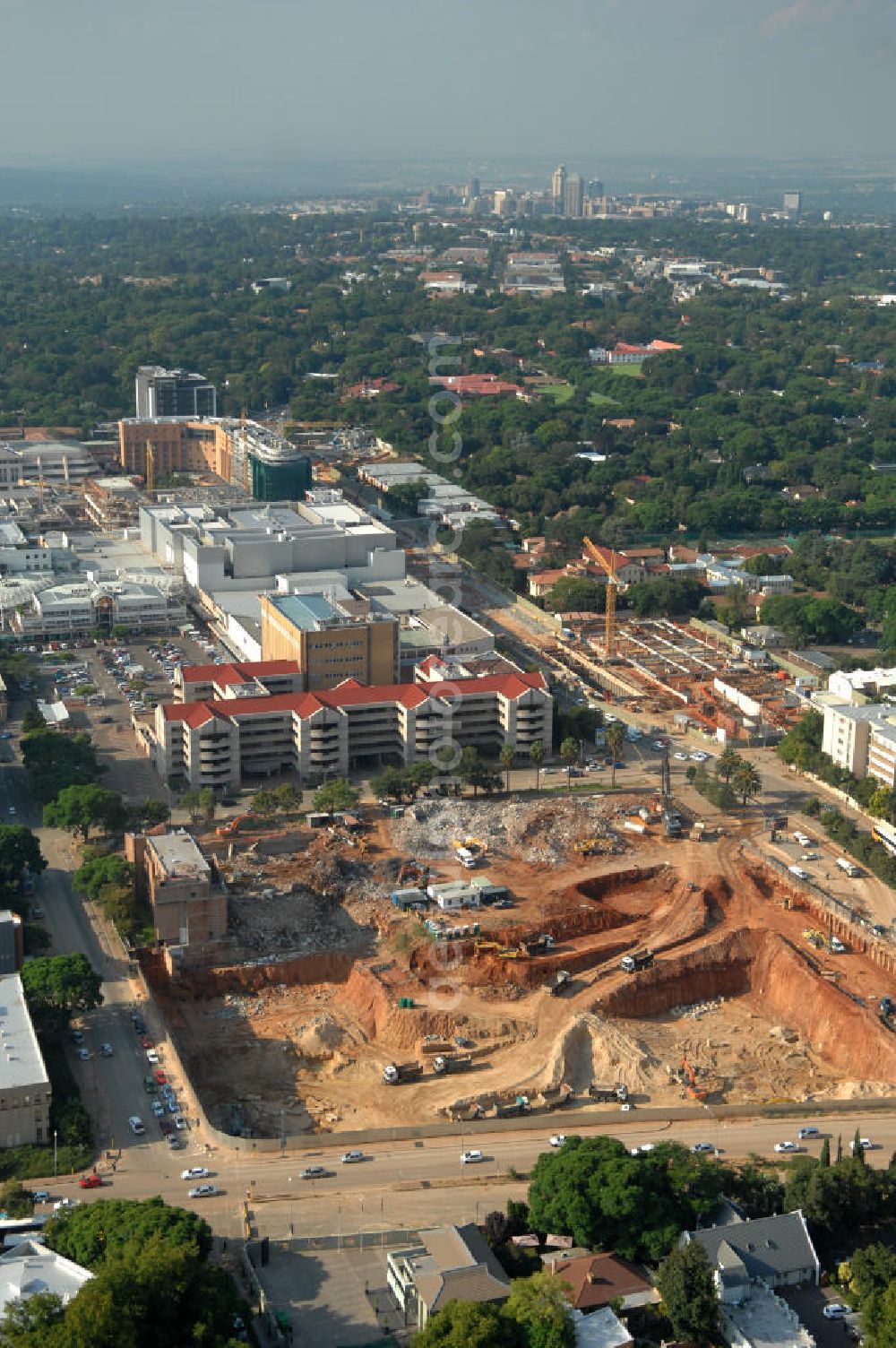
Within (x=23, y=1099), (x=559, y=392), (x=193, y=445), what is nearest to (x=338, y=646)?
(x=23, y=1099)

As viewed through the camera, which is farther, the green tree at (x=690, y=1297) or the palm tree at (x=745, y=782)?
the palm tree at (x=745, y=782)

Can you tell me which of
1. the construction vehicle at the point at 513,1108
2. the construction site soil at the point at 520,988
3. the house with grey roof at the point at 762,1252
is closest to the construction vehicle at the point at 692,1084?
the construction site soil at the point at 520,988

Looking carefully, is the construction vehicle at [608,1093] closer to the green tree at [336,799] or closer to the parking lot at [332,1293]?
the parking lot at [332,1293]

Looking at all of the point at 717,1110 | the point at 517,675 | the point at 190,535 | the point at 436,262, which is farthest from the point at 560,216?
the point at 717,1110

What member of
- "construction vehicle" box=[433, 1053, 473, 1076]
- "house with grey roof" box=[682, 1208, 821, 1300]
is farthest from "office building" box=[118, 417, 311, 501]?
"house with grey roof" box=[682, 1208, 821, 1300]

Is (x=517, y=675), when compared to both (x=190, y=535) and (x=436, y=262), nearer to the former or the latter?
(x=190, y=535)

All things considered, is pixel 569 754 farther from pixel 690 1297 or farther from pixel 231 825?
pixel 690 1297
